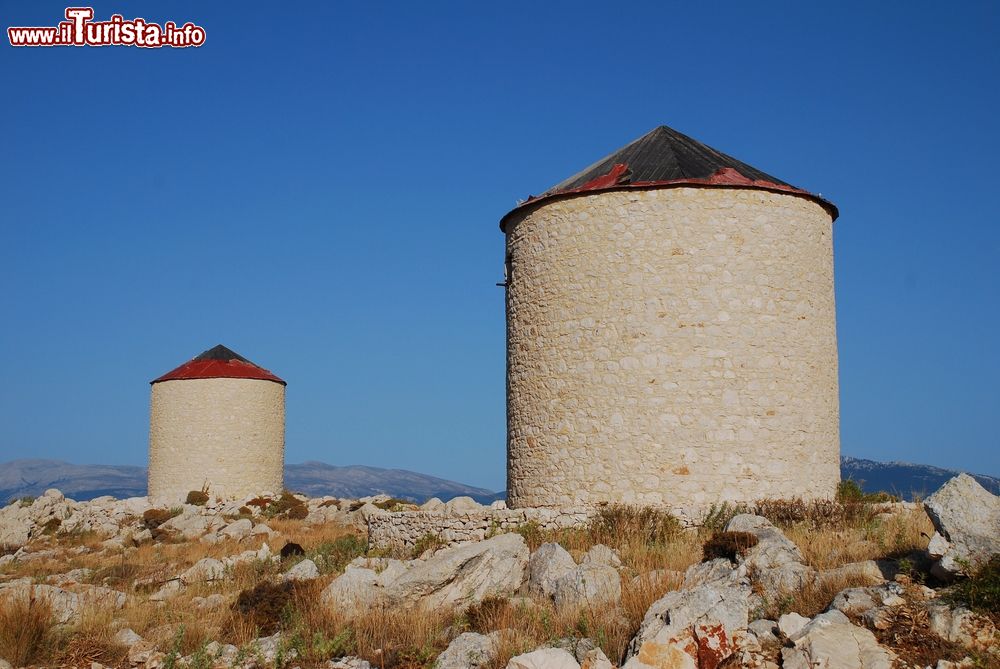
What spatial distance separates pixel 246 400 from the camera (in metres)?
29.4

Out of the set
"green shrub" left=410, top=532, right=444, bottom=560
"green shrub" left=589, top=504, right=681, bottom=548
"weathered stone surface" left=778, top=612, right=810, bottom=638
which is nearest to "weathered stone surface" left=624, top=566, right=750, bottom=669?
"weathered stone surface" left=778, top=612, right=810, bottom=638

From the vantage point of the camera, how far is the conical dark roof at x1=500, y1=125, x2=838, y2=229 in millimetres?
14398

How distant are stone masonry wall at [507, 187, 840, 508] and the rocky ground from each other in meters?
0.74

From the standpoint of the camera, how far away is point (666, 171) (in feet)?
48.3

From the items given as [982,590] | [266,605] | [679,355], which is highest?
[679,355]

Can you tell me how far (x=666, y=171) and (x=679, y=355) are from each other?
312 cm

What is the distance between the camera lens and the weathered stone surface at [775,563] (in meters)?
8.95

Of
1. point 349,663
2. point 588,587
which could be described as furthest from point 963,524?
point 349,663

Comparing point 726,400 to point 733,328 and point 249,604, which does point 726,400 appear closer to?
point 733,328

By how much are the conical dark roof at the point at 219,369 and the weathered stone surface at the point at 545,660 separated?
23.3 m

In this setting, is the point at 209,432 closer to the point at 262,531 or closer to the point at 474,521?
the point at 262,531

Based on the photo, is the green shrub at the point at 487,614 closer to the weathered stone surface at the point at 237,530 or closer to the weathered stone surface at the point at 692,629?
the weathered stone surface at the point at 692,629

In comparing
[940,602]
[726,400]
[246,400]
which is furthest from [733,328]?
[246,400]

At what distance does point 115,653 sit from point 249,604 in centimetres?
169
